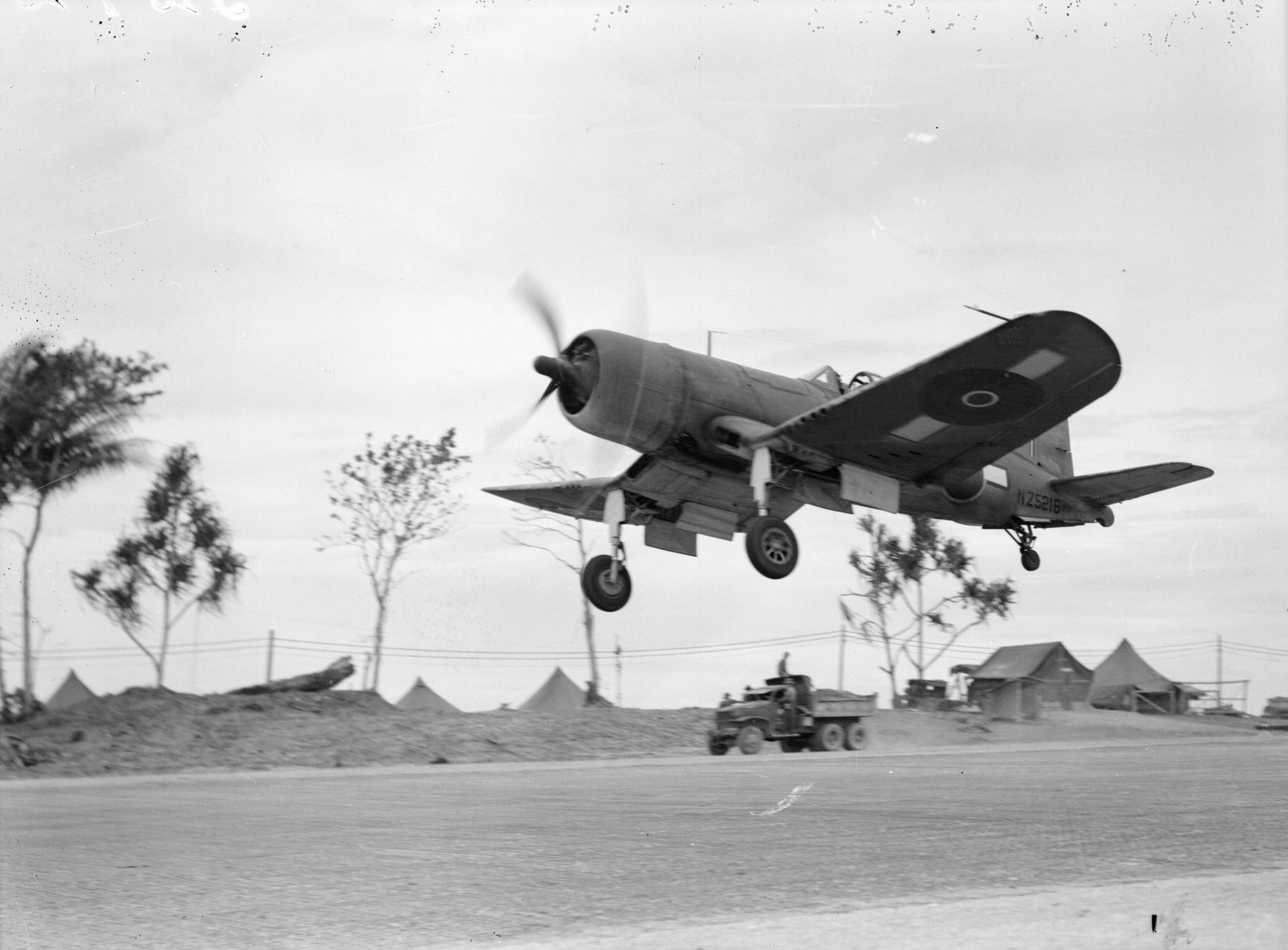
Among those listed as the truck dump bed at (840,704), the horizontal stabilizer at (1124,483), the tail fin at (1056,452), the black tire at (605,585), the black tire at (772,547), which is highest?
the tail fin at (1056,452)

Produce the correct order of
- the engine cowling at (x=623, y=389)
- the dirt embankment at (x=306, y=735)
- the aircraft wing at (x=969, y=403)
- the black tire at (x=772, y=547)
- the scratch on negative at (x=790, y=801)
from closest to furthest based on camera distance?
the scratch on negative at (x=790, y=801)
the aircraft wing at (x=969, y=403)
the black tire at (x=772, y=547)
the engine cowling at (x=623, y=389)
the dirt embankment at (x=306, y=735)

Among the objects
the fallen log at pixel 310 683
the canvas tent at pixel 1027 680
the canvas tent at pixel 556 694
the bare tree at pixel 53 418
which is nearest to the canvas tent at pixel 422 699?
the canvas tent at pixel 556 694

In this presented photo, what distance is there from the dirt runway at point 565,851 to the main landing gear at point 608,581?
386cm

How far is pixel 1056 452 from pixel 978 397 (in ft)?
13.3

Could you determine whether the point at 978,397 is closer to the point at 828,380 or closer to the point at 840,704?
the point at 828,380

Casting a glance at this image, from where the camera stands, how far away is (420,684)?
1436 inches

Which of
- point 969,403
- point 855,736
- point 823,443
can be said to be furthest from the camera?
point 855,736

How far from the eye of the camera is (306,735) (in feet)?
65.9

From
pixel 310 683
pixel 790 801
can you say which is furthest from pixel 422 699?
pixel 790 801

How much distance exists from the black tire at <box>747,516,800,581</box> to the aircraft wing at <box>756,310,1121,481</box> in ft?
3.21

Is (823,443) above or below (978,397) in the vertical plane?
below

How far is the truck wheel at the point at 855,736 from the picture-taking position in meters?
23.4

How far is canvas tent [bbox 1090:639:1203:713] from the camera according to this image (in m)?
40.2

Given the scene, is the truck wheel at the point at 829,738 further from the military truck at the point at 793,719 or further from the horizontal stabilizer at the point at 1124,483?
the horizontal stabilizer at the point at 1124,483
